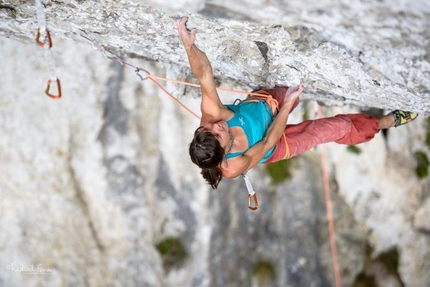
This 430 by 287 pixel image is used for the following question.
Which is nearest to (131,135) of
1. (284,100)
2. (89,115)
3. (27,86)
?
(89,115)

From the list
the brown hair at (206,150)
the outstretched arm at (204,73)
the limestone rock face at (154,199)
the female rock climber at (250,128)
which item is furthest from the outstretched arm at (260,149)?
the limestone rock face at (154,199)

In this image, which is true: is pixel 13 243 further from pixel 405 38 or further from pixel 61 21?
pixel 405 38

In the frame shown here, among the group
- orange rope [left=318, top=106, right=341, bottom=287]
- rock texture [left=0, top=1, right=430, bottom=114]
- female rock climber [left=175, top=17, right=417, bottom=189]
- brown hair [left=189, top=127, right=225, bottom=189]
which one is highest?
rock texture [left=0, top=1, right=430, bottom=114]

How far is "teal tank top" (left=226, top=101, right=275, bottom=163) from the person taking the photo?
5078mm

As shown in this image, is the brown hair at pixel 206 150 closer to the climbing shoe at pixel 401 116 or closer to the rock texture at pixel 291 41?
the rock texture at pixel 291 41

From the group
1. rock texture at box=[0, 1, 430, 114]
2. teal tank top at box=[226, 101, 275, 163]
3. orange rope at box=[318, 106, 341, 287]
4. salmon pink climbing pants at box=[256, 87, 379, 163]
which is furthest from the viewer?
orange rope at box=[318, 106, 341, 287]

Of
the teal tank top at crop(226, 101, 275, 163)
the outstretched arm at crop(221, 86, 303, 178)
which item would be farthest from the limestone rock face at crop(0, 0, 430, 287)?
the outstretched arm at crop(221, 86, 303, 178)

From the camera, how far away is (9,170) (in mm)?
9148

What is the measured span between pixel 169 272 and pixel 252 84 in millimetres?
5437

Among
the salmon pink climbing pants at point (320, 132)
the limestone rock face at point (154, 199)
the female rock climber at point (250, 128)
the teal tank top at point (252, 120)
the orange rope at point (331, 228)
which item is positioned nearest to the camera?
the female rock climber at point (250, 128)

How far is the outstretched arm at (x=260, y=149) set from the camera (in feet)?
16.1

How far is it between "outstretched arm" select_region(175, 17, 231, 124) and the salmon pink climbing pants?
1.04 meters

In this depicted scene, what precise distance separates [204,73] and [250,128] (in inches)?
32.7

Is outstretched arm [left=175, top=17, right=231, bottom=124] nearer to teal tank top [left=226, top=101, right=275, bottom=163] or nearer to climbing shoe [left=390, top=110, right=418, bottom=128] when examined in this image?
teal tank top [left=226, top=101, right=275, bottom=163]
